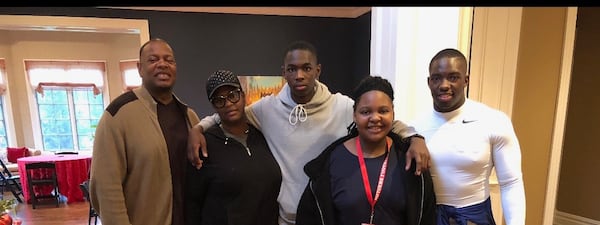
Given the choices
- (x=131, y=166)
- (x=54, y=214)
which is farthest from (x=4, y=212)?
(x=54, y=214)

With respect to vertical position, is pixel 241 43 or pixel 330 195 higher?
pixel 241 43

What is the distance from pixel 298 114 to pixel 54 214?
401 cm

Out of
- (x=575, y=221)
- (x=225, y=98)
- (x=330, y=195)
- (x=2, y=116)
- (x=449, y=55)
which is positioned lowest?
(x=575, y=221)

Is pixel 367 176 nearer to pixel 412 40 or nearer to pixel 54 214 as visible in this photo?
Answer: pixel 412 40

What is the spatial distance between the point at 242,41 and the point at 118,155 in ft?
9.23

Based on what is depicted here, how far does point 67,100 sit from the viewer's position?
5773 mm

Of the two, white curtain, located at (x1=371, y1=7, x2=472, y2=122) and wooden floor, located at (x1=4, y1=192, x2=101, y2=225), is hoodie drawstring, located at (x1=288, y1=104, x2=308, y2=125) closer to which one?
white curtain, located at (x1=371, y1=7, x2=472, y2=122)

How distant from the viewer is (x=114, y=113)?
110 cm

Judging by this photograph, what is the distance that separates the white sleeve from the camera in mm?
679

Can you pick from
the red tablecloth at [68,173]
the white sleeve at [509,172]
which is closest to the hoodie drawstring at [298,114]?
the white sleeve at [509,172]

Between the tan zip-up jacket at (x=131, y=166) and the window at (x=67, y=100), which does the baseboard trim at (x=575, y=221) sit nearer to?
the tan zip-up jacket at (x=131, y=166)

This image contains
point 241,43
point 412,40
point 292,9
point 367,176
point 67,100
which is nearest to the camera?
point 412,40

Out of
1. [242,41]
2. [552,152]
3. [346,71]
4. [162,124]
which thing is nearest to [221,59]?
[242,41]

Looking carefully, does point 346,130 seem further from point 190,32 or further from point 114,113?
point 190,32
